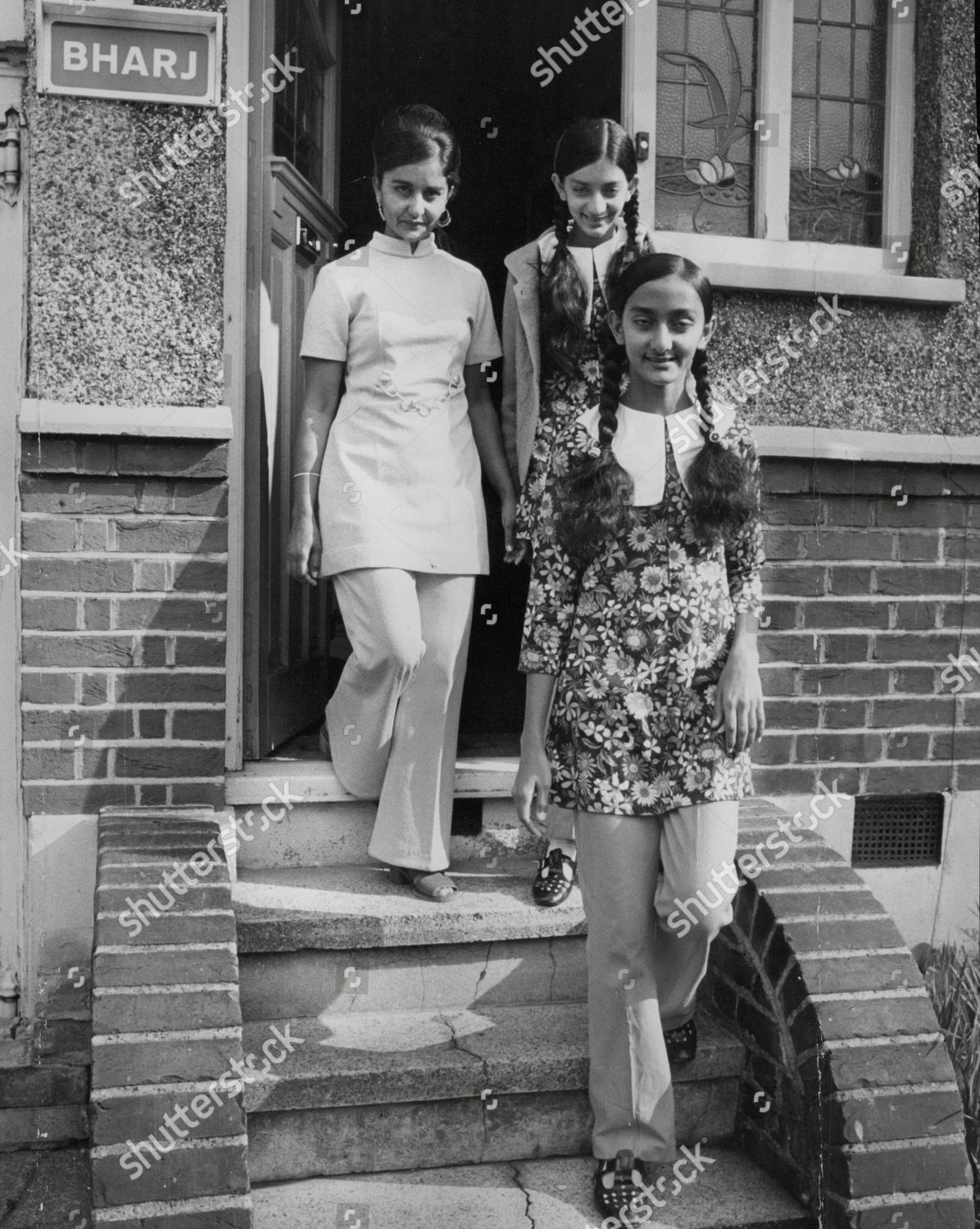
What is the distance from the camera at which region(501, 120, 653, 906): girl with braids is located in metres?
3.48

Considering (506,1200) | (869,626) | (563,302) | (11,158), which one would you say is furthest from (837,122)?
(506,1200)

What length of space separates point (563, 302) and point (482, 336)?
12.3 inches

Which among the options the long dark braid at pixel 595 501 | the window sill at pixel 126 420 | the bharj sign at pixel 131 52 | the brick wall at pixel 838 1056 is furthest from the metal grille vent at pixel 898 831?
the bharj sign at pixel 131 52

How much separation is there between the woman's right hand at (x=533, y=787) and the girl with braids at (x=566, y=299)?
31.2 inches

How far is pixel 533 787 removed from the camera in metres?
2.85

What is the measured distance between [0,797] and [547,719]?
1767 millimetres

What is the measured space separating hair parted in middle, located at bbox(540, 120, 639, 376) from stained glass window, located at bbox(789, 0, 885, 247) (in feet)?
3.38

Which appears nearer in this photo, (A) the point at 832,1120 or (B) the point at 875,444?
(A) the point at 832,1120

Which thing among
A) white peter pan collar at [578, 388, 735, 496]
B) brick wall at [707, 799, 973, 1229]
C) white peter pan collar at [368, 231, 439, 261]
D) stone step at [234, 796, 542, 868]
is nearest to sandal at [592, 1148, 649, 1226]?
brick wall at [707, 799, 973, 1229]

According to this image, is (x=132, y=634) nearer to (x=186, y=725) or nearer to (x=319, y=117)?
(x=186, y=725)

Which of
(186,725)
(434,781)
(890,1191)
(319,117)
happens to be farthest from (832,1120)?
(319,117)

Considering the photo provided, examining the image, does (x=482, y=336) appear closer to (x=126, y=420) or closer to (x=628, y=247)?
(x=628, y=247)

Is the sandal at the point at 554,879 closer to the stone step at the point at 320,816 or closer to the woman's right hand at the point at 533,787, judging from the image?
the stone step at the point at 320,816

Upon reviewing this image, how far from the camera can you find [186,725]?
3740 millimetres
